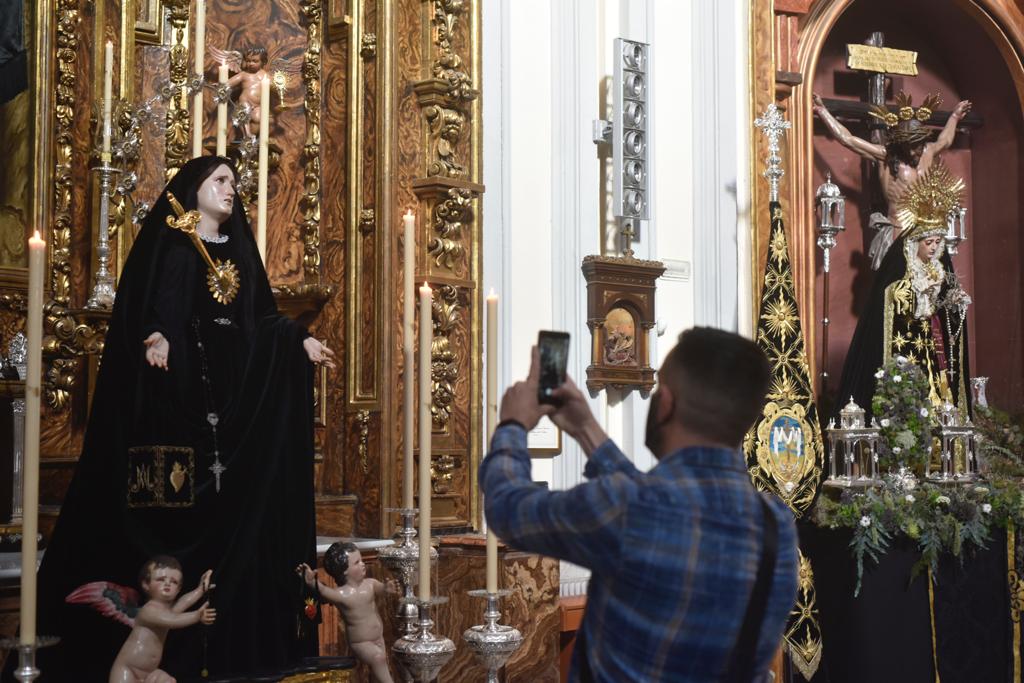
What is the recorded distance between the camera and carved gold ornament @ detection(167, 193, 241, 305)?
4285 mm

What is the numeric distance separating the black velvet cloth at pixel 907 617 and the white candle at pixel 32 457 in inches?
172

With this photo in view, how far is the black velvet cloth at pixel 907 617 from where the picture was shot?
6.53 metres

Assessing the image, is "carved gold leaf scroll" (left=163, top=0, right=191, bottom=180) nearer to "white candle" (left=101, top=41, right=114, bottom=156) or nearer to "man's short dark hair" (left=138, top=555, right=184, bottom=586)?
"white candle" (left=101, top=41, right=114, bottom=156)

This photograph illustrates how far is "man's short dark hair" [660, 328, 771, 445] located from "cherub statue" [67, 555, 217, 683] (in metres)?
1.81

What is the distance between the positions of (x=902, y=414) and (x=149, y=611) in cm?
423

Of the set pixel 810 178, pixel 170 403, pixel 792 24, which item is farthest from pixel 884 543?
pixel 170 403

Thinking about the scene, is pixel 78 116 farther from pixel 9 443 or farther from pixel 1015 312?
pixel 1015 312

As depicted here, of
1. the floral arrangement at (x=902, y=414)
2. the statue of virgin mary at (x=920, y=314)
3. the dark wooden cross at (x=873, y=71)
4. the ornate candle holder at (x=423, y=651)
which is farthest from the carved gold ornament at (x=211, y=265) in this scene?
the dark wooden cross at (x=873, y=71)

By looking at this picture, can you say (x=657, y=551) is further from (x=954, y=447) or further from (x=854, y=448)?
(x=954, y=447)

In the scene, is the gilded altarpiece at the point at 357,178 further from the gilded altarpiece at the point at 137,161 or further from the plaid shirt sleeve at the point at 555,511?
the plaid shirt sleeve at the point at 555,511

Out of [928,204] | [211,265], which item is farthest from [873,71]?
[211,265]

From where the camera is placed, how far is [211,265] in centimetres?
430

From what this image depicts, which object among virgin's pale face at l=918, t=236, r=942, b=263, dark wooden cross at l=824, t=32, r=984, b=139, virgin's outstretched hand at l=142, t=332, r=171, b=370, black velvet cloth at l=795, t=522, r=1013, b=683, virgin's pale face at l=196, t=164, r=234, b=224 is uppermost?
dark wooden cross at l=824, t=32, r=984, b=139

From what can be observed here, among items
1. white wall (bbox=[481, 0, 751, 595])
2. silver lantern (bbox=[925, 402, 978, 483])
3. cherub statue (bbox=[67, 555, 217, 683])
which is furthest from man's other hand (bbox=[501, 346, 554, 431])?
silver lantern (bbox=[925, 402, 978, 483])
